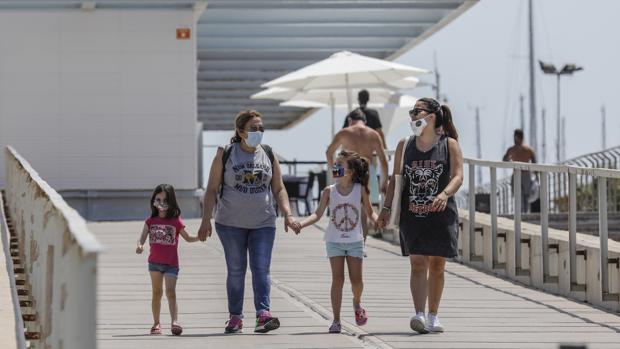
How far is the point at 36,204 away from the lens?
40.6 ft

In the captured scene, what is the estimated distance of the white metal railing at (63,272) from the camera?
5945 millimetres

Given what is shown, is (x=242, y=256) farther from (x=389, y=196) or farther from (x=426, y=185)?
(x=426, y=185)

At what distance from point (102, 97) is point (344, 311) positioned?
48.1 ft

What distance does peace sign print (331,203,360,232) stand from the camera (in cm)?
1137

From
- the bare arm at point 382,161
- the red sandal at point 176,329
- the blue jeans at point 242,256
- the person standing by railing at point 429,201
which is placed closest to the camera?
the red sandal at point 176,329

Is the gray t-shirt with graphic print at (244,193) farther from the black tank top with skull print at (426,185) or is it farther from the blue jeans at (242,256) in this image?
the black tank top with skull print at (426,185)

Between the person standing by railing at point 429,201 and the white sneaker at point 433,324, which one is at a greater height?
the person standing by railing at point 429,201

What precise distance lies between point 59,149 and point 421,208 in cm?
1613

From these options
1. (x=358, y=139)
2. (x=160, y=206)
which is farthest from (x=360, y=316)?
(x=358, y=139)

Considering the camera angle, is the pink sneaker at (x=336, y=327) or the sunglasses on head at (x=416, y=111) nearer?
the pink sneaker at (x=336, y=327)

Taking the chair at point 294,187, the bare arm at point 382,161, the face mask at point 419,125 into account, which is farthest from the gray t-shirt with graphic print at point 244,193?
the chair at point 294,187

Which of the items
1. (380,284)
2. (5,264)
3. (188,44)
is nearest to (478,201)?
(188,44)

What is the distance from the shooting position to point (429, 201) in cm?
1115

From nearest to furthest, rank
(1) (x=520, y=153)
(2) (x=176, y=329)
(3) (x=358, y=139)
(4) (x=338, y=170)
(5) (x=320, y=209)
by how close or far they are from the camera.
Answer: (2) (x=176, y=329), (4) (x=338, y=170), (5) (x=320, y=209), (3) (x=358, y=139), (1) (x=520, y=153)
